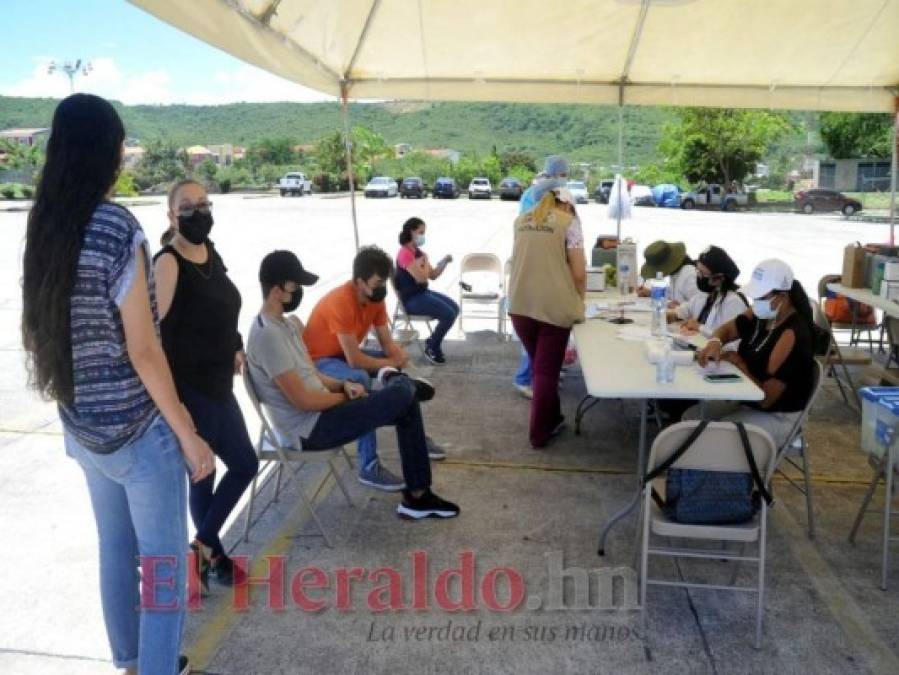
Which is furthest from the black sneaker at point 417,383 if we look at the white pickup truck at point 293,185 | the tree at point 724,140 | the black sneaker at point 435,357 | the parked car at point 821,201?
the white pickup truck at point 293,185

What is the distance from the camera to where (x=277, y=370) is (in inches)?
129

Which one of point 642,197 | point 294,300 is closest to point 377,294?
point 294,300

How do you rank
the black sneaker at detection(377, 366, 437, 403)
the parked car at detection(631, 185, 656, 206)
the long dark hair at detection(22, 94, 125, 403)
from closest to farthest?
the long dark hair at detection(22, 94, 125, 403)
the black sneaker at detection(377, 366, 437, 403)
the parked car at detection(631, 185, 656, 206)

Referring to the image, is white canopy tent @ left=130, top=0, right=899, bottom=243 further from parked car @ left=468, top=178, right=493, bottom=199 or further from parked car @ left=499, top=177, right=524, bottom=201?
parked car @ left=468, top=178, right=493, bottom=199

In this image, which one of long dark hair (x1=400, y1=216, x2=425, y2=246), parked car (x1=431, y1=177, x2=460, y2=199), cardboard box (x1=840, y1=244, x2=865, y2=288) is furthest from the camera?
parked car (x1=431, y1=177, x2=460, y2=199)

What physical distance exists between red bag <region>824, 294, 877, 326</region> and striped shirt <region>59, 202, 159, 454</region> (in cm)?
609

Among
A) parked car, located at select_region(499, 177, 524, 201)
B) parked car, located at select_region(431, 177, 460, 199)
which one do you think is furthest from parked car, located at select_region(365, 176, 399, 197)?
parked car, located at select_region(499, 177, 524, 201)

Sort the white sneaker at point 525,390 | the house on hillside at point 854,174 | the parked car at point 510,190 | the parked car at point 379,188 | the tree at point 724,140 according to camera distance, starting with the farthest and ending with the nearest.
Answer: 1. the parked car at point 379,188
2. the house on hillside at point 854,174
3. the parked car at point 510,190
4. the tree at point 724,140
5. the white sneaker at point 525,390

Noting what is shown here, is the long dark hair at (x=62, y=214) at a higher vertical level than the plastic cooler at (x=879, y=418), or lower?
higher

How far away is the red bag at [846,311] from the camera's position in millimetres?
6395

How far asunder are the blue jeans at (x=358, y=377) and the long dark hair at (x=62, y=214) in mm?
2189

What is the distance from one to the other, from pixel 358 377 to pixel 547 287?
4.08 feet

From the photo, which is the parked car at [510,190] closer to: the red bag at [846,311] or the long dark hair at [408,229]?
the red bag at [846,311]

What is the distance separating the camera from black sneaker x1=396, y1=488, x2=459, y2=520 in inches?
145
